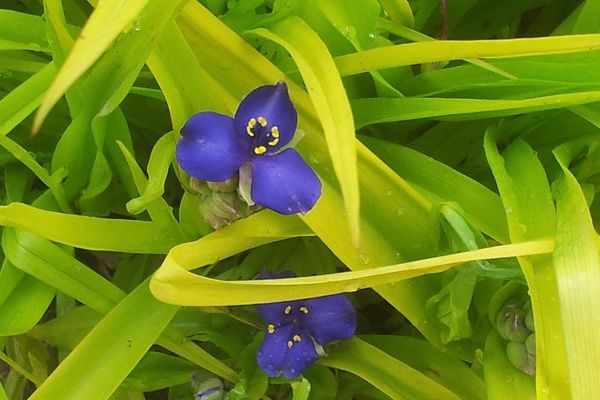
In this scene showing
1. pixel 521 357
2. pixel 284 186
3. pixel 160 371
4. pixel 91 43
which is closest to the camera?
pixel 91 43

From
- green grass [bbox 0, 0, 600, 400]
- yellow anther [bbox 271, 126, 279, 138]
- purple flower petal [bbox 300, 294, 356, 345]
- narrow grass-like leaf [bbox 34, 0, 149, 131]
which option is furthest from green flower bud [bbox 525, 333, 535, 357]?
narrow grass-like leaf [bbox 34, 0, 149, 131]

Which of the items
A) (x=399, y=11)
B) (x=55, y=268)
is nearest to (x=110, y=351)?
(x=55, y=268)

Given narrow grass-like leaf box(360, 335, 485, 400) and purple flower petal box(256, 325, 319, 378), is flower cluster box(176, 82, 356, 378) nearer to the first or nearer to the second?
purple flower petal box(256, 325, 319, 378)

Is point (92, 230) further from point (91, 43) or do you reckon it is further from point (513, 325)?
point (513, 325)

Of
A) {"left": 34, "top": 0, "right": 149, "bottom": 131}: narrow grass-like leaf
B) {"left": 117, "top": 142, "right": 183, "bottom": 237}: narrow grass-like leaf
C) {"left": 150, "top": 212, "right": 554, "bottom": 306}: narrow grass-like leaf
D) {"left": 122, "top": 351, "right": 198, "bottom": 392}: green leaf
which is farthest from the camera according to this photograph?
{"left": 122, "top": 351, "right": 198, "bottom": 392}: green leaf

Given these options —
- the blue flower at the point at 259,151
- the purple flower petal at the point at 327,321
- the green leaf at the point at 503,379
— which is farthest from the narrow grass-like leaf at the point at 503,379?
the blue flower at the point at 259,151

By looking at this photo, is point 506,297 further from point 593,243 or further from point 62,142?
point 62,142
